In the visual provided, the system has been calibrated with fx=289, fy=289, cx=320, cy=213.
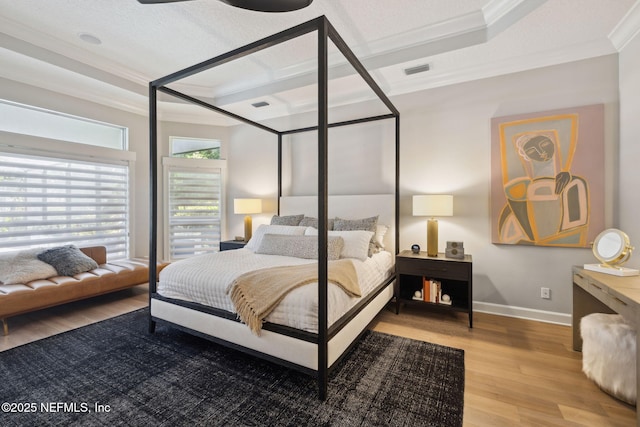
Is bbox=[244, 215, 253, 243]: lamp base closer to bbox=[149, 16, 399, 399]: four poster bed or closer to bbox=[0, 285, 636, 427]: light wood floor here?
bbox=[149, 16, 399, 399]: four poster bed

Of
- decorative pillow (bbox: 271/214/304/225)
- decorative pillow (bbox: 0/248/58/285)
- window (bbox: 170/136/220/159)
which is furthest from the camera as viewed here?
window (bbox: 170/136/220/159)

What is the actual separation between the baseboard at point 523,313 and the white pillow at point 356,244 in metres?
1.47

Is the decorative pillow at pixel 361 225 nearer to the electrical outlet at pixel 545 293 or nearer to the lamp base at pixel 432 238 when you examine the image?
the lamp base at pixel 432 238

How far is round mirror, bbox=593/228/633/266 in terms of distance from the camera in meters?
2.12

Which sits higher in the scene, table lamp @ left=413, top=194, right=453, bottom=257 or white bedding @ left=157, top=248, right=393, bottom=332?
table lamp @ left=413, top=194, right=453, bottom=257

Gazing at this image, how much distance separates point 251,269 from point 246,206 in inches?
87.5

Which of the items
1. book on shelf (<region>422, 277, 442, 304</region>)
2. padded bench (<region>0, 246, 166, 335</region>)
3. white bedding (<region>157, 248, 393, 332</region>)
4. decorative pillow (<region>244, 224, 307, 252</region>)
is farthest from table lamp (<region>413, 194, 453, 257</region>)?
padded bench (<region>0, 246, 166, 335</region>)

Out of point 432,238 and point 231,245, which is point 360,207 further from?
point 231,245

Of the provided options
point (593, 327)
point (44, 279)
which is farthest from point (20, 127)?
point (593, 327)

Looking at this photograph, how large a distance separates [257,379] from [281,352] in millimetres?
279

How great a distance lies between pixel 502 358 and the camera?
89.9 inches

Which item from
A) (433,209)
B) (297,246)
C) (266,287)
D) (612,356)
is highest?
(433,209)

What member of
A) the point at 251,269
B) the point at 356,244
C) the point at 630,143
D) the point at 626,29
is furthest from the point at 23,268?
the point at 626,29

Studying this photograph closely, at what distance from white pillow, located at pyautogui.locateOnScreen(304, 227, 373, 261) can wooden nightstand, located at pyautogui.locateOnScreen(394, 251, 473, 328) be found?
430 mm
